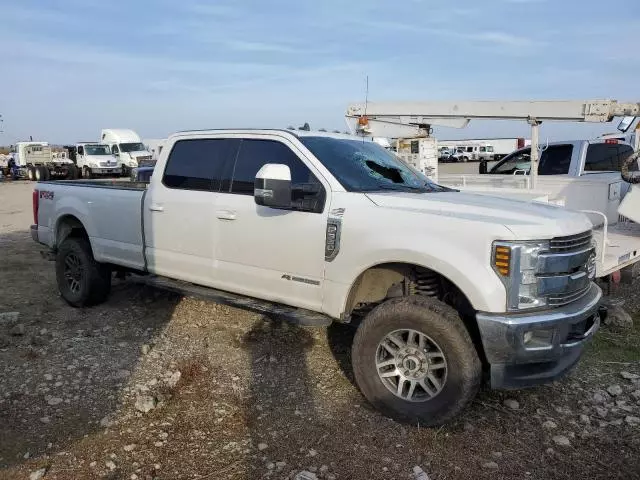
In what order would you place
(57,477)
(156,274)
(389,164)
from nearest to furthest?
(57,477), (389,164), (156,274)

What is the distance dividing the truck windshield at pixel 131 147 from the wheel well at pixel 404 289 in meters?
33.1

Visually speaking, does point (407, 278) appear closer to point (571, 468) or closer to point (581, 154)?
point (571, 468)

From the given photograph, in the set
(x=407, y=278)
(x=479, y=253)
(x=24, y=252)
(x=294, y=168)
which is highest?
(x=294, y=168)

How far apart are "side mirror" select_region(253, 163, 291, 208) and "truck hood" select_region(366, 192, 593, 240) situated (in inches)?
23.8

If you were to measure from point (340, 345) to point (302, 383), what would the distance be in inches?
34.4

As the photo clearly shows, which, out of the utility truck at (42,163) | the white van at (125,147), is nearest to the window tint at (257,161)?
the white van at (125,147)

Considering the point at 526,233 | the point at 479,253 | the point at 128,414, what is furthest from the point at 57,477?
the point at 526,233

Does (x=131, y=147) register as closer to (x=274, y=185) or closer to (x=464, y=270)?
(x=274, y=185)

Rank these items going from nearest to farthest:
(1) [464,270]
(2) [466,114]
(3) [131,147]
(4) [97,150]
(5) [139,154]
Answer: (1) [464,270] < (2) [466,114] < (4) [97,150] < (5) [139,154] < (3) [131,147]

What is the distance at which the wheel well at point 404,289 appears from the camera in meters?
3.86

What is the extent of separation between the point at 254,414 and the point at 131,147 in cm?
3368

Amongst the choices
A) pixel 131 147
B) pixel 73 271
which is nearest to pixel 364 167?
pixel 73 271

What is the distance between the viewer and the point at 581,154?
8.46m

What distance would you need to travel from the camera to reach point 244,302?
15.4ft
